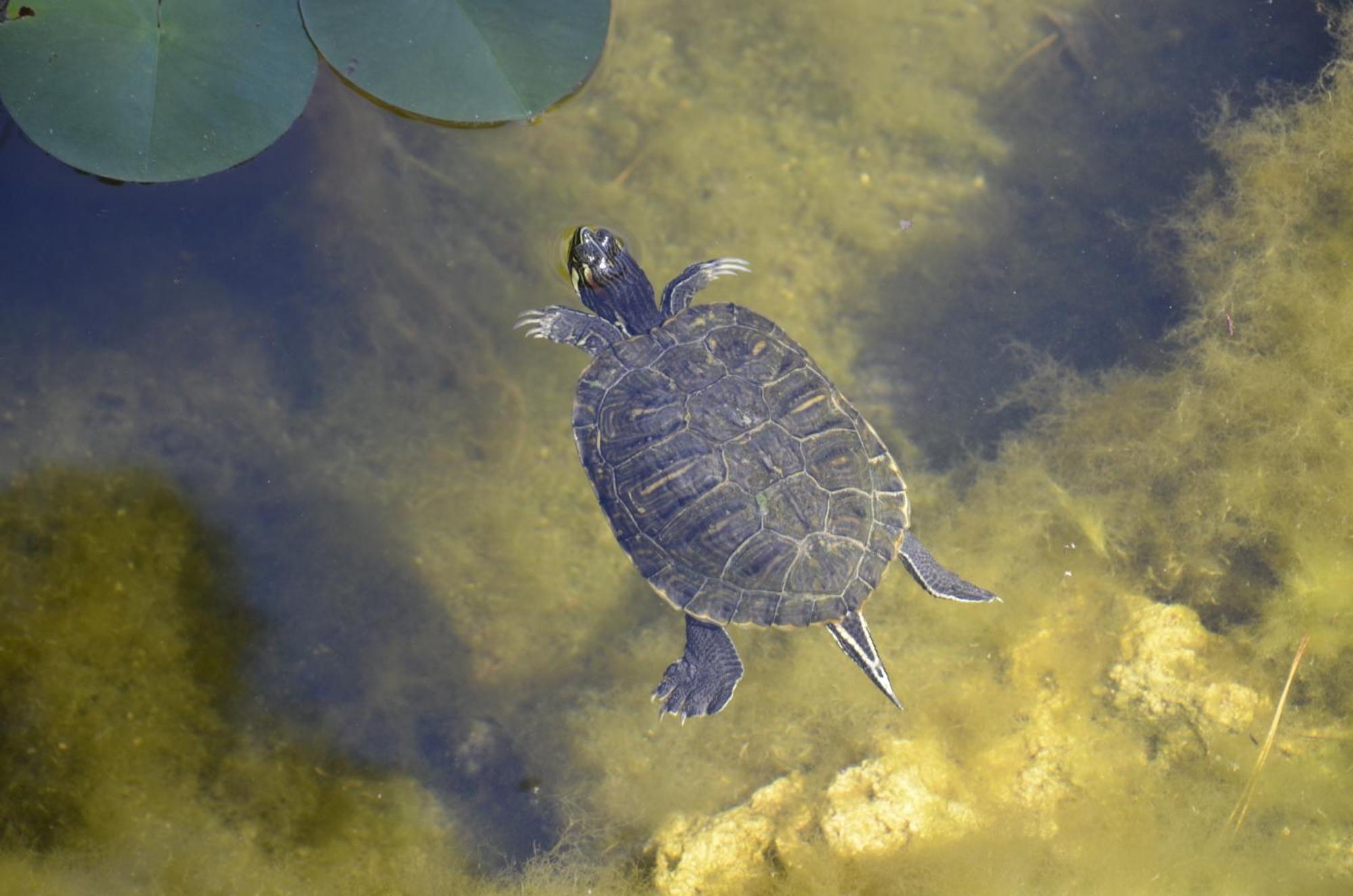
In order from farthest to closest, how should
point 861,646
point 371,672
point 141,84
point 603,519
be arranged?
point 603,519 → point 371,672 → point 861,646 → point 141,84

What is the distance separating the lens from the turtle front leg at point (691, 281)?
3826mm

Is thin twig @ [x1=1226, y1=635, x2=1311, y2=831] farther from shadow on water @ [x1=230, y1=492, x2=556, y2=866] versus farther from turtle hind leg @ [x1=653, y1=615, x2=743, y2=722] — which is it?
shadow on water @ [x1=230, y1=492, x2=556, y2=866]

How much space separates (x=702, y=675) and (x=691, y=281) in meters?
1.81

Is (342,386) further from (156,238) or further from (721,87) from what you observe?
(721,87)

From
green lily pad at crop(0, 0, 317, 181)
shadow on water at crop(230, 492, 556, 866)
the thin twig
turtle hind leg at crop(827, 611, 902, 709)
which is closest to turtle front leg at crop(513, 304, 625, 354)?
shadow on water at crop(230, 492, 556, 866)

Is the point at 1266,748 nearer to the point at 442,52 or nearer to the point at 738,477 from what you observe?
the point at 738,477

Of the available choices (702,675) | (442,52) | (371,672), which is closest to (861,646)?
(702,675)

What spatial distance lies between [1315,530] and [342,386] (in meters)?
4.60

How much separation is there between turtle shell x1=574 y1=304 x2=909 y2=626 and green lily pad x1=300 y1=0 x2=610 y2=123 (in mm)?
1163

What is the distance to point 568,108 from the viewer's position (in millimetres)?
3934

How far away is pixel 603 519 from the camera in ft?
12.7

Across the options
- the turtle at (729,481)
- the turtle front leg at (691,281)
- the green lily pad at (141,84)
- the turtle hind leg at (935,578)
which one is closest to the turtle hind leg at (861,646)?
the turtle at (729,481)

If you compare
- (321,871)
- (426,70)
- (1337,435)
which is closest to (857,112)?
(426,70)

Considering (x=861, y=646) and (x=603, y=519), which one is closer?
(x=861, y=646)
